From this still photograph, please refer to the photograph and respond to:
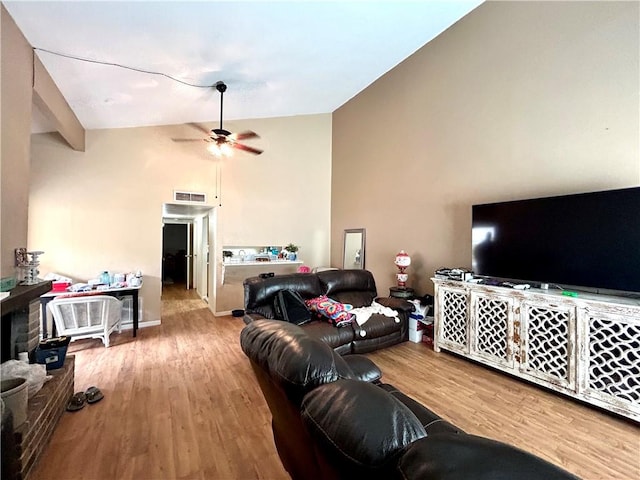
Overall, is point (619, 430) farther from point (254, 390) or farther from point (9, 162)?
point (9, 162)

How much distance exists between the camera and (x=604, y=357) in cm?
217

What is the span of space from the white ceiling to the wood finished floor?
3050 millimetres

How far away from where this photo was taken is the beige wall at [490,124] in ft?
8.05

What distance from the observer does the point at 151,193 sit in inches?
175

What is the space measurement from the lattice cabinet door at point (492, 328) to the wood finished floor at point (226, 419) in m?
0.19

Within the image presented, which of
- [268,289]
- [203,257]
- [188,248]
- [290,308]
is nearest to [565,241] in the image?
[290,308]

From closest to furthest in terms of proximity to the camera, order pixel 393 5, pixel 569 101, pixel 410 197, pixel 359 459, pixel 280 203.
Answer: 1. pixel 359 459
2. pixel 569 101
3. pixel 393 5
4. pixel 410 197
5. pixel 280 203

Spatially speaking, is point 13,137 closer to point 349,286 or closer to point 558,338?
point 349,286

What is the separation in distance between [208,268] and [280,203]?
1982mm

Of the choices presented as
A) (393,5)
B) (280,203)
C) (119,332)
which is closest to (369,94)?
(393,5)

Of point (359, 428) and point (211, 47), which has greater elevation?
point (211, 47)

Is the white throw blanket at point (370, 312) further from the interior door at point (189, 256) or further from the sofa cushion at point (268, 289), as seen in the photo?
the interior door at point (189, 256)

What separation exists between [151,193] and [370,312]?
153 inches

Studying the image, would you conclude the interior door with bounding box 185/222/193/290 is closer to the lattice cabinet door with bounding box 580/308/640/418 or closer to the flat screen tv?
the flat screen tv
